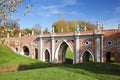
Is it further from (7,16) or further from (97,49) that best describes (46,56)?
(7,16)

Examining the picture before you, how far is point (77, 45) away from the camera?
1788 inches

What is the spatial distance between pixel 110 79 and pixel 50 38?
3296cm

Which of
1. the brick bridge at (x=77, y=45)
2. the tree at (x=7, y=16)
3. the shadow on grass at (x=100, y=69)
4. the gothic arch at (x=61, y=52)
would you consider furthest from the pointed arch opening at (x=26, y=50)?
the tree at (x=7, y=16)

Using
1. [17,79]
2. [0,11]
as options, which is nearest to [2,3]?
[0,11]

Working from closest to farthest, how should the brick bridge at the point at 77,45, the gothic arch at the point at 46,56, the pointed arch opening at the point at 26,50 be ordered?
the brick bridge at the point at 77,45, the gothic arch at the point at 46,56, the pointed arch opening at the point at 26,50

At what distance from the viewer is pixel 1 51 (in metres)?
49.1

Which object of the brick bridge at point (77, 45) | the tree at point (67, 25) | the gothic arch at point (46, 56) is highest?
the tree at point (67, 25)

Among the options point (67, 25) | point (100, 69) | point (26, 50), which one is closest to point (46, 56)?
point (26, 50)

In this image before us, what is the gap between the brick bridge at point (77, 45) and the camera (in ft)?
136

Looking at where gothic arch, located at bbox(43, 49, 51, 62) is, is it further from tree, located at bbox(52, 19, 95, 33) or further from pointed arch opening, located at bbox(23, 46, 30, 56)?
tree, located at bbox(52, 19, 95, 33)

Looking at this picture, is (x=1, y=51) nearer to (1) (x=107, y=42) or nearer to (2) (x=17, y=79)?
(1) (x=107, y=42)

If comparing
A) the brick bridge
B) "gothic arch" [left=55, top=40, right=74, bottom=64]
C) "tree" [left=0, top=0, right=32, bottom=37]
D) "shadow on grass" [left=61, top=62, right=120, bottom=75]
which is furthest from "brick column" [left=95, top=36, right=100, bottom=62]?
"tree" [left=0, top=0, right=32, bottom=37]

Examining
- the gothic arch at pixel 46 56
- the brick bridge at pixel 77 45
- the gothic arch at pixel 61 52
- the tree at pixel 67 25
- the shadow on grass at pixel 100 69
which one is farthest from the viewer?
the tree at pixel 67 25

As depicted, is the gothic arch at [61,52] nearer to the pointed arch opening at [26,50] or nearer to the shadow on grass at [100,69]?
the pointed arch opening at [26,50]
